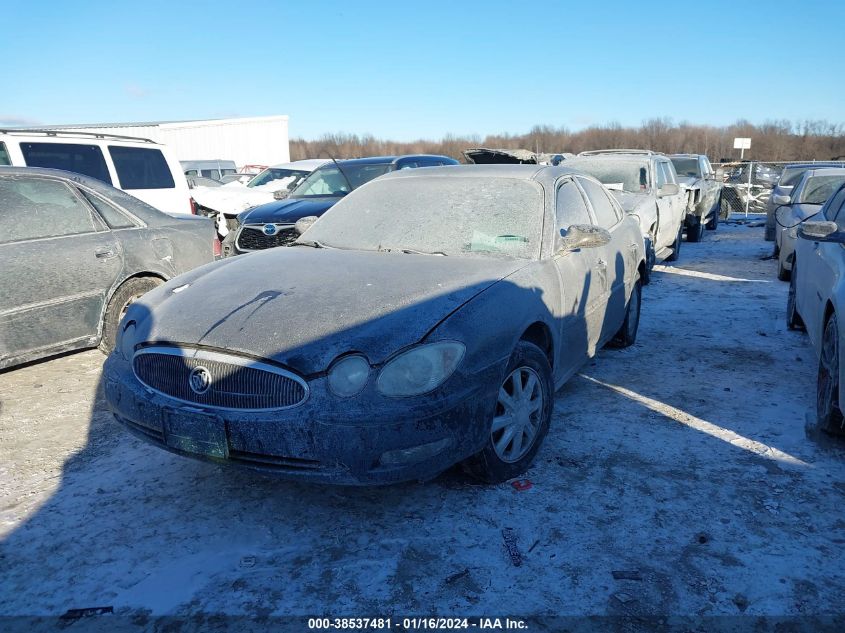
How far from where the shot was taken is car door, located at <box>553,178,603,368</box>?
3840 millimetres

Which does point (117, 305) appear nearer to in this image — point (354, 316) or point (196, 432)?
point (196, 432)

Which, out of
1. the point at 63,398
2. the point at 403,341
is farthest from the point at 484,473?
the point at 63,398

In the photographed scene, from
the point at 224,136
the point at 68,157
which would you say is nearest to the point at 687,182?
the point at 68,157

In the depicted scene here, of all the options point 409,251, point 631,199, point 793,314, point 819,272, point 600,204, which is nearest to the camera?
point 409,251

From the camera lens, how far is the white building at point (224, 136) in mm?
35938

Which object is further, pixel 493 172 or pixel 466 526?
pixel 493 172

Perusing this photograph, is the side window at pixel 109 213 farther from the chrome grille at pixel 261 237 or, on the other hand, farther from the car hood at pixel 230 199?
the car hood at pixel 230 199

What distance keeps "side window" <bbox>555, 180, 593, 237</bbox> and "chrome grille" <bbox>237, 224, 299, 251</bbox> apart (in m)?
3.87

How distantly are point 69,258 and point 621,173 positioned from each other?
7.91 m

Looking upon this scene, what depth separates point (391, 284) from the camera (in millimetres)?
3240

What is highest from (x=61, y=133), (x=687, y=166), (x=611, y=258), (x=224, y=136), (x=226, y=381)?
(x=224, y=136)

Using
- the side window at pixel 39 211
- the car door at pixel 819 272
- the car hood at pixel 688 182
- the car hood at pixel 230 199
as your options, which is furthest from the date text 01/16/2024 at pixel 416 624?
the car hood at pixel 688 182

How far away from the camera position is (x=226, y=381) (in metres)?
2.73

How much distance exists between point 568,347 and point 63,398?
11.7 feet
